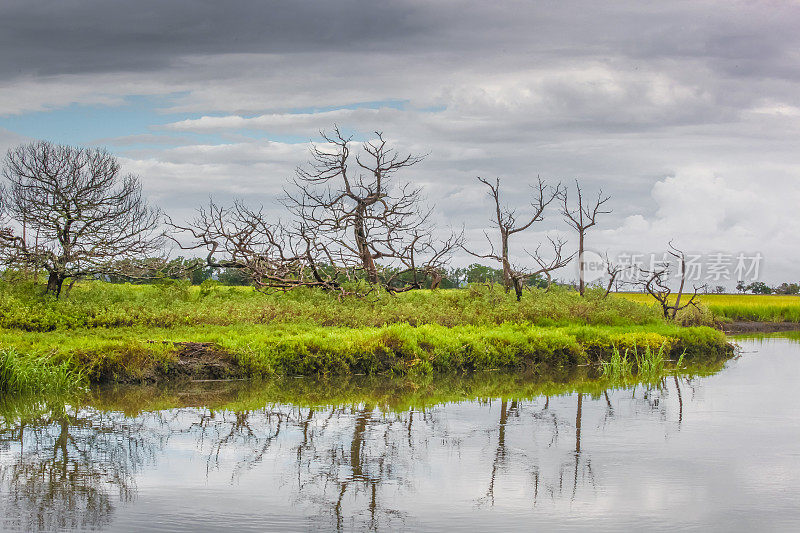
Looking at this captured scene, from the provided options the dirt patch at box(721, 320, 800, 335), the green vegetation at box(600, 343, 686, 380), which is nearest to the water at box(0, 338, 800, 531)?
the green vegetation at box(600, 343, 686, 380)

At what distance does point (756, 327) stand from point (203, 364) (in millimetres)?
27777

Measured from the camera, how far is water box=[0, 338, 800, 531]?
643cm

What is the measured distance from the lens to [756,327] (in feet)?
114

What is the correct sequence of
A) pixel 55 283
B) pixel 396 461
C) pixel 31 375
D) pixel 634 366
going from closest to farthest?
pixel 396 461 → pixel 31 375 → pixel 634 366 → pixel 55 283

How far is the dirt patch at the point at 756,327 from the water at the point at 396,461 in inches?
852

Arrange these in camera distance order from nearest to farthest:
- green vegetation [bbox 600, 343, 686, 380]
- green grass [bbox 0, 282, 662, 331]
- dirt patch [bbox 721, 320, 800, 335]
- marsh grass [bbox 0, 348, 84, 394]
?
marsh grass [bbox 0, 348, 84, 394] → green vegetation [bbox 600, 343, 686, 380] → green grass [bbox 0, 282, 662, 331] → dirt patch [bbox 721, 320, 800, 335]

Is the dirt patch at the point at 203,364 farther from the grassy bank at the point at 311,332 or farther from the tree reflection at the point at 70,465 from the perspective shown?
the tree reflection at the point at 70,465

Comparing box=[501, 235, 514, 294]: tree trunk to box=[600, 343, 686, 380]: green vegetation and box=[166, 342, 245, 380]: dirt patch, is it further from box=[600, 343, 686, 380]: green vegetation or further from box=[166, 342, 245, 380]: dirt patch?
box=[166, 342, 245, 380]: dirt patch

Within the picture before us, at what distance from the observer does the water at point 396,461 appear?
253 inches

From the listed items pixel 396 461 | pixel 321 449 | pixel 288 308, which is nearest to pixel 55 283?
pixel 288 308

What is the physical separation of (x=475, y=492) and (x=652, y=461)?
89.7 inches

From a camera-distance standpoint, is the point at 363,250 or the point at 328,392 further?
the point at 363,250

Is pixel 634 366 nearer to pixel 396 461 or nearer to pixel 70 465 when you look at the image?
pixel 396 461

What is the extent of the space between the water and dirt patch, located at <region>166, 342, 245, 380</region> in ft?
2.32
